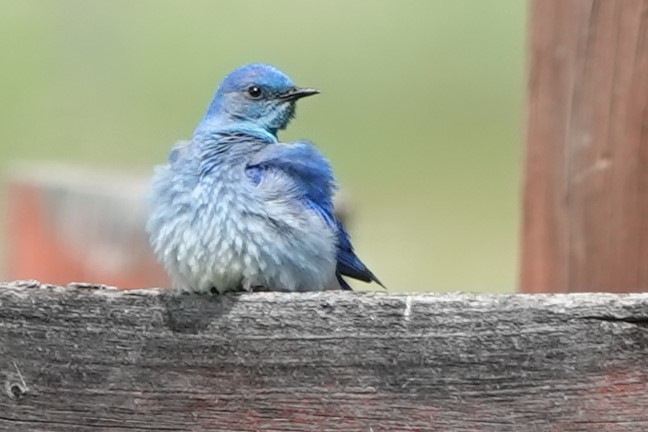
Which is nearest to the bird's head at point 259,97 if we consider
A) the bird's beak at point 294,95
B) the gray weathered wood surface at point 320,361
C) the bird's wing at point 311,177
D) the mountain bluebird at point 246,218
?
the bird's beak at point 294,95

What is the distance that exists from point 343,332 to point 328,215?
2.57ft

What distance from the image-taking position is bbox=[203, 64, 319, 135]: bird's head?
11.6 ft

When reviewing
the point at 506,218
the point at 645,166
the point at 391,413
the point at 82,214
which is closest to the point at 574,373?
the point at 391,413

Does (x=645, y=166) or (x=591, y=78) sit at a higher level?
(x=591, y=78)

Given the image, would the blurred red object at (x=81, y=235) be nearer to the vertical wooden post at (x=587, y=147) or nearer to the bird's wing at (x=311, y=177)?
the bird's wing at (x=311, y=177)

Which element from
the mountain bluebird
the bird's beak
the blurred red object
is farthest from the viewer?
the blurred red object

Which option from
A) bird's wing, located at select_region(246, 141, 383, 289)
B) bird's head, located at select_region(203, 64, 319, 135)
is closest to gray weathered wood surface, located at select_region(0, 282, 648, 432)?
bird's wing, located at select_region(246, 141, 383, 289)

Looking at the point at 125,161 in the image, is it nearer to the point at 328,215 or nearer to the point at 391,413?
the point at 328,215

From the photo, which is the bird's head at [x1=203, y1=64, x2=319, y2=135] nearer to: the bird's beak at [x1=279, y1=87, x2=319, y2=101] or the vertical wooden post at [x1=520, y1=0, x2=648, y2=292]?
the bird's beak at [x1=279, y1=87, x2=319, y2=101]

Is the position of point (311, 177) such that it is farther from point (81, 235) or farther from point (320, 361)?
point (81, 235)

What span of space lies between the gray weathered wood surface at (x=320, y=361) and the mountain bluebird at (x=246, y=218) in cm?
28

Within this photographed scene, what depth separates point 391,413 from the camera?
2393mm

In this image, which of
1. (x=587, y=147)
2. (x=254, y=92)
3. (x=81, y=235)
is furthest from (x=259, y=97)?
(x=587, y=147)

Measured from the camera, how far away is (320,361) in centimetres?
241
